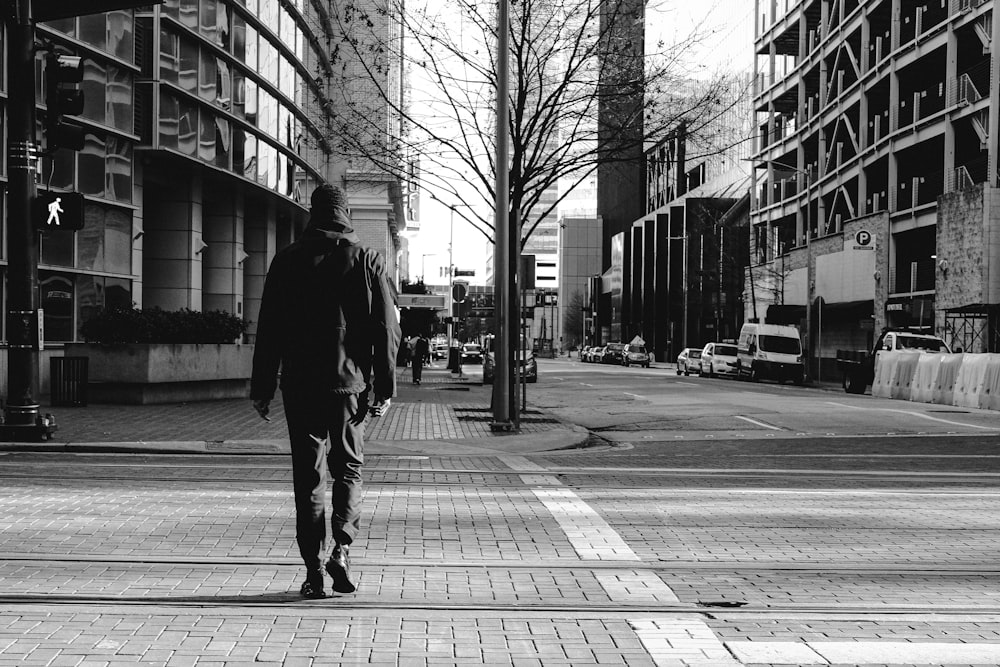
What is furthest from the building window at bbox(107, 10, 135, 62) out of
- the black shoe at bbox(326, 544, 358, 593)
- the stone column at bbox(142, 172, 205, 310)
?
the black shoe at bbox(326, 544, 358, 593)

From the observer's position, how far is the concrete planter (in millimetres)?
19625

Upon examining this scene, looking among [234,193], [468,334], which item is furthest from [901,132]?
[468,334]

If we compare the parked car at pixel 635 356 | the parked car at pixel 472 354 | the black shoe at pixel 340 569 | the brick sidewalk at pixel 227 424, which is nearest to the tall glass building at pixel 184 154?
the brick sidewalk at pixel 227 424

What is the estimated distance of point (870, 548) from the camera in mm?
7227

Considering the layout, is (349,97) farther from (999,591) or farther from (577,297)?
(577,297)

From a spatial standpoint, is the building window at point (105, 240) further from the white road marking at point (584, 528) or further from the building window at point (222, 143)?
the white road marking at point (584, 528)

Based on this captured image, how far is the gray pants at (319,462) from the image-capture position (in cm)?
539

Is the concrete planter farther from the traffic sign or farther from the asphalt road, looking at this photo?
the traffic sign

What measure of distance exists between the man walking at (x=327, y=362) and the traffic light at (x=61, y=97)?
8921 millimetres

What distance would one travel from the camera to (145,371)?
64.2 ft

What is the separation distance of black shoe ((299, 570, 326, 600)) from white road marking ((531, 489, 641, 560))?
71.7 inches

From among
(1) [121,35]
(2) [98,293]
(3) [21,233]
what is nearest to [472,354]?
(2) [98,293]

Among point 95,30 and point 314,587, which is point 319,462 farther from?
point 95,30

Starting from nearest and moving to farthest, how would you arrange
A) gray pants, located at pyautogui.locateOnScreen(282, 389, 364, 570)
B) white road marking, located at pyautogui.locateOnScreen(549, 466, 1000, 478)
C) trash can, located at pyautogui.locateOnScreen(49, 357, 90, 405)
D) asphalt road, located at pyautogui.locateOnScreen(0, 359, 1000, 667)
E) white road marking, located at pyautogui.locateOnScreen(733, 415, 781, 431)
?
asphalt road, located at pyautogui.locateOnScreen(0, 359, 1000, 667)
gray pants, located at pyautogui.locateOnScreen(282, 389, 364, 570)
white road marking, located at pyautogui.locateOnScreen(549, 466, 1000, 478)
white road marking, located at pyautogui.locateOnScreen(733, 415, 781, 431)
trash can, located at pyautogui.locateOnScreen(49, 357, 90, 405)
